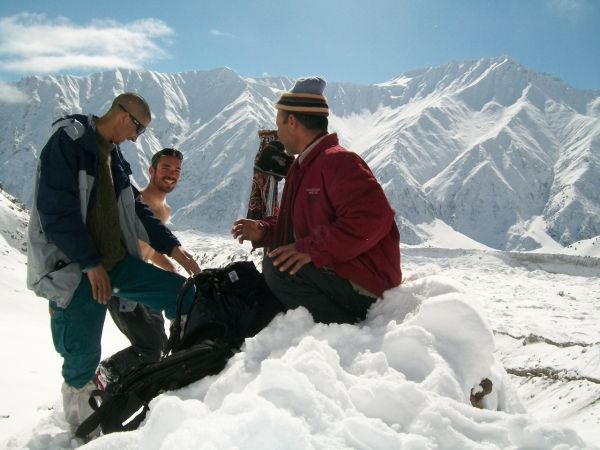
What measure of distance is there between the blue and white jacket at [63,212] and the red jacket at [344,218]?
4.67 feet

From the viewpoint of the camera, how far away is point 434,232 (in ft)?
593

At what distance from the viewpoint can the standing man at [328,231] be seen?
2.90 metres

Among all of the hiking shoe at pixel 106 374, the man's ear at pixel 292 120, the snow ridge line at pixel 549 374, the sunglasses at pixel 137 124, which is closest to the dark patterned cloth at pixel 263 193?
the sunglasses at pixel 137 124

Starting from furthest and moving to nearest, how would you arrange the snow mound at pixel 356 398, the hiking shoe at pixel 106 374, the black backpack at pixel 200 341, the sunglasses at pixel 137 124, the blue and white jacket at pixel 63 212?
the hiking shoe at pixel 106 374 < the sunglasses at pixel 137 124 < the blue and white jacket at pixel 63 212 < the black backpack at pixel 200 341 < the snow mound at pixel 356 398

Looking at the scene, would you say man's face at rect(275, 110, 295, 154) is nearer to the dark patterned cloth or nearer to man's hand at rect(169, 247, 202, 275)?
man's hand at rect(169, 247, 202, 275)

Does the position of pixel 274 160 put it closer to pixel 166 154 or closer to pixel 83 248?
pixel 166 154

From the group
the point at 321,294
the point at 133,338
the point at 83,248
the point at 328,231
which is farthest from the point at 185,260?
the point at 328,231

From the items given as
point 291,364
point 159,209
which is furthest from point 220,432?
point 159,209

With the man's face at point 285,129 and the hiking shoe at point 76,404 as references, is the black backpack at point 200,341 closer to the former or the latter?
the hiking shoe at point 76,404

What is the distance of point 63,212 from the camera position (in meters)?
3.11

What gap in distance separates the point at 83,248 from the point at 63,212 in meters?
0.27

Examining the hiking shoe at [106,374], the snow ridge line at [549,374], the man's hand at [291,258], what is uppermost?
the man's hand at [291,258]

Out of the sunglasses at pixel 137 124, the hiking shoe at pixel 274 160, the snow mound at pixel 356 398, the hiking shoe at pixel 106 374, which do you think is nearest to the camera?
the snow mound at pixel 356 398

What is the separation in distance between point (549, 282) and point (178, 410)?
2670 cm
